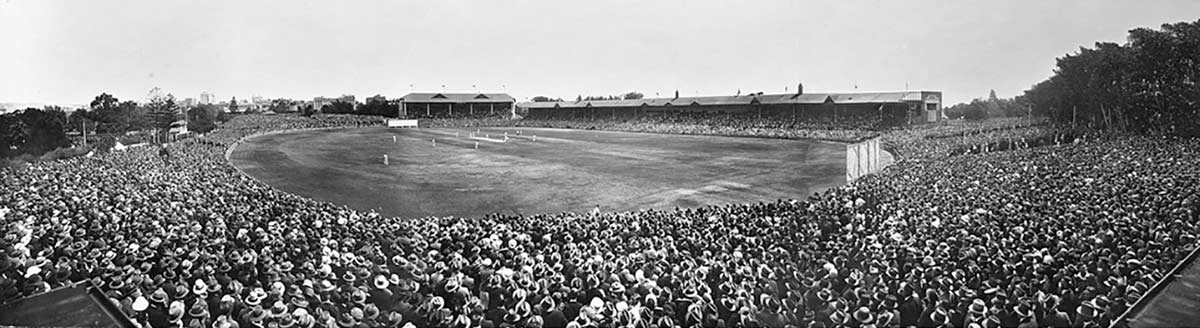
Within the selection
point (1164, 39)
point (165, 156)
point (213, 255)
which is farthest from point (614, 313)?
point (1164, 39)

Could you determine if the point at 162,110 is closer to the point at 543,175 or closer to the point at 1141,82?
the point at 543,175

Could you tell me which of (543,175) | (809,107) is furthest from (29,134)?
(809,107)

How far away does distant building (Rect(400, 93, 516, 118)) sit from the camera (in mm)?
98938

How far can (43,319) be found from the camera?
8.90 metres

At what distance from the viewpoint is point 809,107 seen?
6231 cm

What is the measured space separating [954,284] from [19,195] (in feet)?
65.2

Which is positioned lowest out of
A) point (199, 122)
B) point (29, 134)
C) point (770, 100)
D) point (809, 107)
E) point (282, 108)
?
point (29, 134)

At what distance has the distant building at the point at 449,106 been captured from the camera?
98.9 m

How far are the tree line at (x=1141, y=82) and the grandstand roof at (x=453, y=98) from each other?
78.3 metres

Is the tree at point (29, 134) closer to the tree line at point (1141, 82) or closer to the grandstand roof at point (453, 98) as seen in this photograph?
the tree line at point (1141, 82)

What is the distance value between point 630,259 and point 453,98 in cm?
9527

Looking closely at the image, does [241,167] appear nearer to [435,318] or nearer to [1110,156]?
[435,318]

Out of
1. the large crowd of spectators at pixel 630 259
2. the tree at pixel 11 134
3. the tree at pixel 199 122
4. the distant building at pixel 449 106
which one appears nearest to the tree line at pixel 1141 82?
the large crowd of spectators at pixel 630 259

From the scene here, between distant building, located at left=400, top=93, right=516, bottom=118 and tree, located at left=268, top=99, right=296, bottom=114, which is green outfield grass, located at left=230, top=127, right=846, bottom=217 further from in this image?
tree, located at left=268, top=99, right=296, bottom=114
